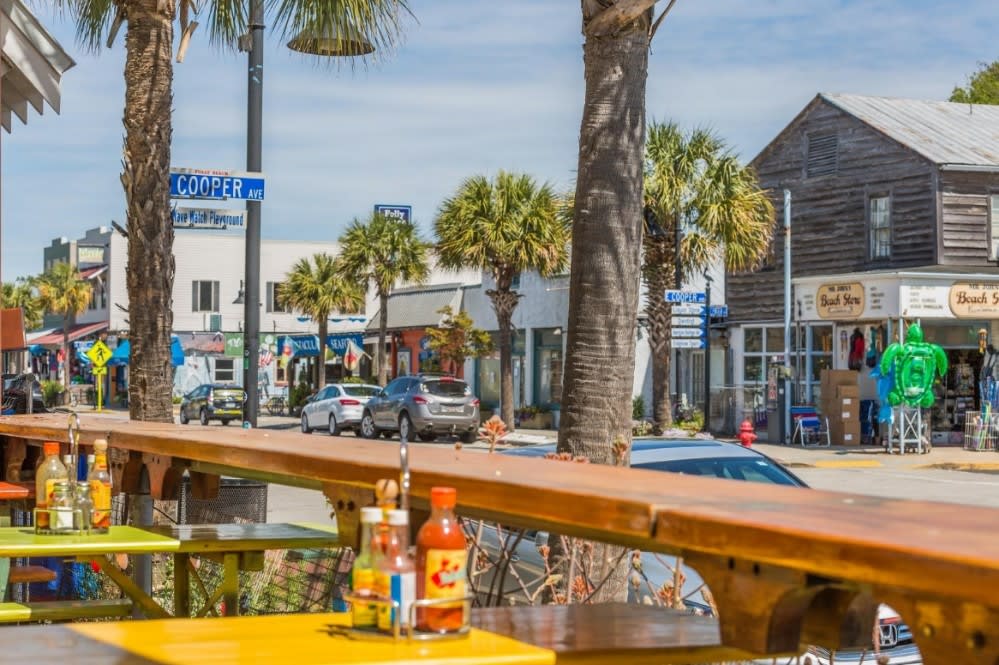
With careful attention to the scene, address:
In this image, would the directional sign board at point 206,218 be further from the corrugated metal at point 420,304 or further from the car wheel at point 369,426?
the corrugated metal at point 420,304

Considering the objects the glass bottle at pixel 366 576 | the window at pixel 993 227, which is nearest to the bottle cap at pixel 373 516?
the glass bottle at pixel 366 576

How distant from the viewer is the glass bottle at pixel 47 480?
5.50 metres

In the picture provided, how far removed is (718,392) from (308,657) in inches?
1369

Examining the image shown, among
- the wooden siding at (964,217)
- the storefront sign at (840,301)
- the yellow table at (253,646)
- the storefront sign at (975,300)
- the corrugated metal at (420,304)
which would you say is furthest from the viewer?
the corrugated metal at (420,304)

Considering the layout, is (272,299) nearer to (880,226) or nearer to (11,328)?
(880,226)

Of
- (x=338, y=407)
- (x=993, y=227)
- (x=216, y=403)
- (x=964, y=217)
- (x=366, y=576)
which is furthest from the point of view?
(x=216, y=403)

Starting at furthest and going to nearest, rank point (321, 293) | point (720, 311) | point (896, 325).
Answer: point (321, 293) < point (720, 311) < point (896, 325)

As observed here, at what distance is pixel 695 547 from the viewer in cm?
256

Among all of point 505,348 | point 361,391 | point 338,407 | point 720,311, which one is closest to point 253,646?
point 505,348

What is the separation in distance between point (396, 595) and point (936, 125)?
3621cm

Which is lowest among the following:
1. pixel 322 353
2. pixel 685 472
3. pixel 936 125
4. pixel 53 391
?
pixel 53 391

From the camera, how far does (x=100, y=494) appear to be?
570 centimetres

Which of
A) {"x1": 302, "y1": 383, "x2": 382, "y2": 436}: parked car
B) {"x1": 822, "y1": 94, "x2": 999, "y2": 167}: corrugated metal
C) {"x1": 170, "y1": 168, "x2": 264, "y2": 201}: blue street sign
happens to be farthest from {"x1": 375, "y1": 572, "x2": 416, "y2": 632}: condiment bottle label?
{"x1": 302, "y1": 383, "x2": 382, "y2": 436}: parked car

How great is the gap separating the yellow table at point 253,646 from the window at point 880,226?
32.8 metres
